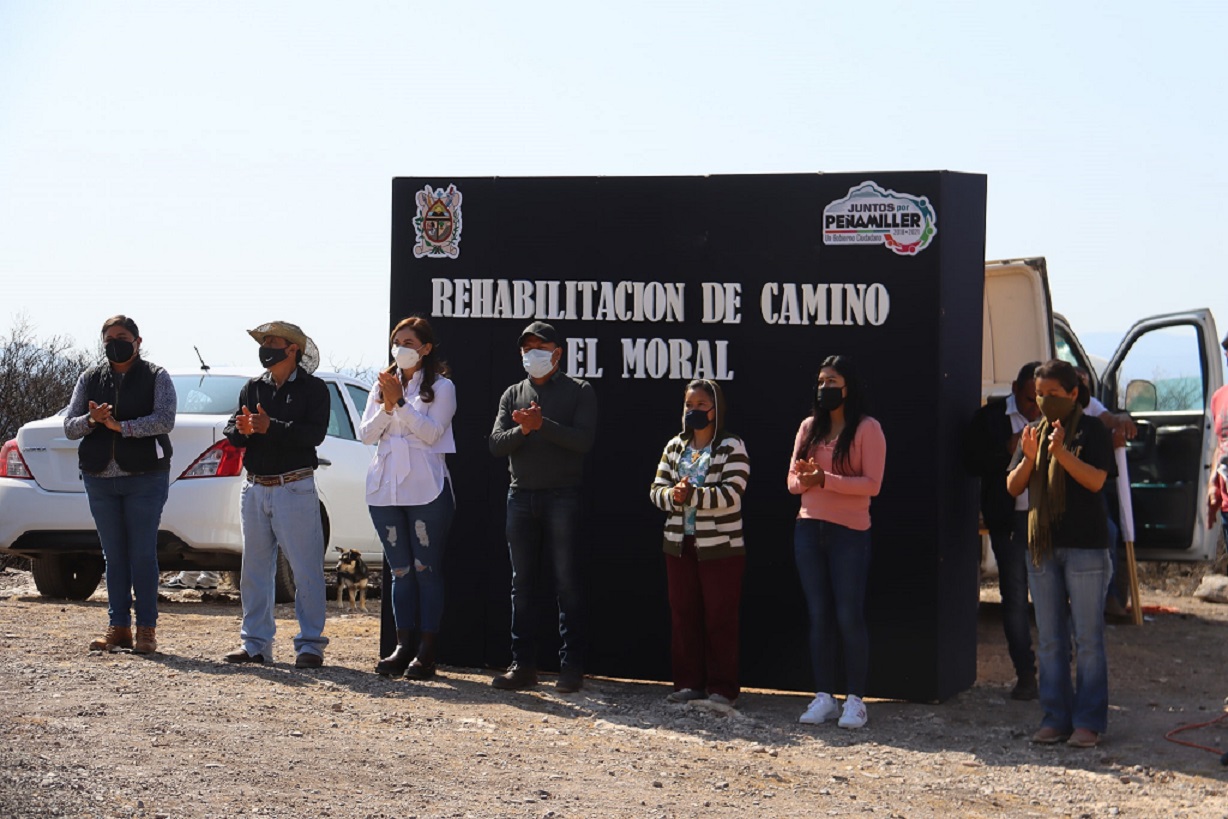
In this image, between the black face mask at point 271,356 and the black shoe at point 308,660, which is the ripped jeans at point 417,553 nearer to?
the black shoe at point 308,660

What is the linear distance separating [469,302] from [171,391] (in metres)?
1.75

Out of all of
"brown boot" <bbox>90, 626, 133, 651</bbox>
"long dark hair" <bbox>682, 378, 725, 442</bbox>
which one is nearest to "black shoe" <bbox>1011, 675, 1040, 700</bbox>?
"long dark hair" <bbox>682, 378, 725, 442</bbox>

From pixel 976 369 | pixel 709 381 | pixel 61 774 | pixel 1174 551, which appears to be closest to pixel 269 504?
pixel 709 381

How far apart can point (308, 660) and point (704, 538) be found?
2.36m

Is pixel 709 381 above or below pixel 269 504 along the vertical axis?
above

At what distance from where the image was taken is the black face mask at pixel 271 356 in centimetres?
897

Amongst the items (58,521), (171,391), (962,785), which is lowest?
(962,785)

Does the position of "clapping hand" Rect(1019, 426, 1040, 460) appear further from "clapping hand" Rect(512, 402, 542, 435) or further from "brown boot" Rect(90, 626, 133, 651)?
"brown boot" Rect(90, 626, 133, 651)

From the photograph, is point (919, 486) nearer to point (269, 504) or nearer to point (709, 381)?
point (709, 381)

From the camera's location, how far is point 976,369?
911 cm

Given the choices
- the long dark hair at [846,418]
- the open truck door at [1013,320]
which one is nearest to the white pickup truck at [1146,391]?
the open truck door at [1013,320]

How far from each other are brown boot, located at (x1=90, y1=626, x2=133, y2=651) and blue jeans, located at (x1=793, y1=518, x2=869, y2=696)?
12.7 ft

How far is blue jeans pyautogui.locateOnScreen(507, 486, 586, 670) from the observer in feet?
27.9

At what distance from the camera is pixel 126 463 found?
8.98 meters
